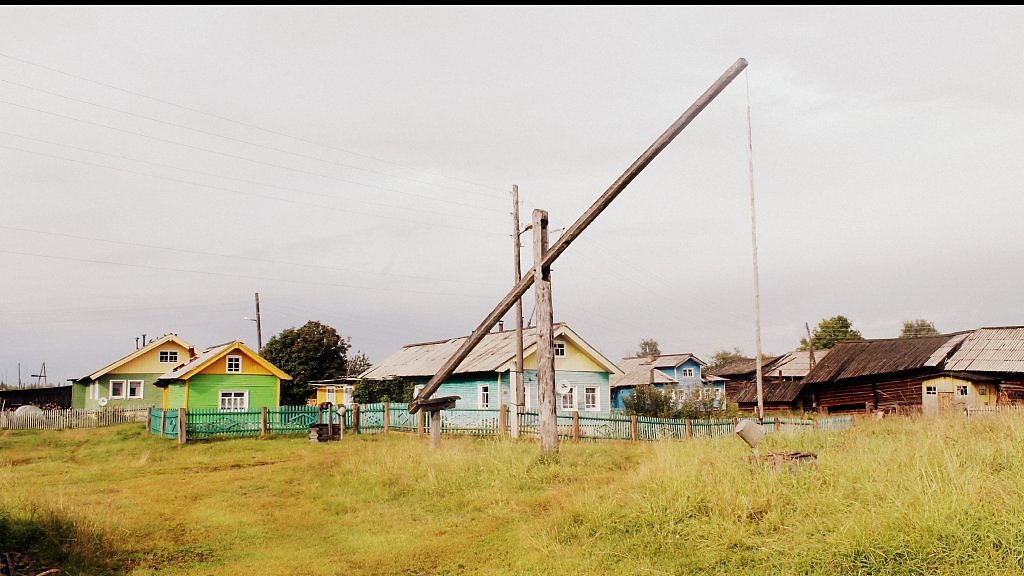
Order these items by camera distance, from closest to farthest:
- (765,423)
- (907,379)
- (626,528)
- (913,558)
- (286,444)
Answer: (913,558) → (626,528) → (286,444) → (765,423) → (907,379)

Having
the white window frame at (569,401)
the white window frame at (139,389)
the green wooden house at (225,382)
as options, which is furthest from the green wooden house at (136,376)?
the white window frame at (569,401)

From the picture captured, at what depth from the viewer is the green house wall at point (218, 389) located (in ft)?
108

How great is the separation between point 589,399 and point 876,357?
18317mm

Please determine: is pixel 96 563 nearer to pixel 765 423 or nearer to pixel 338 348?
pixel 765 423

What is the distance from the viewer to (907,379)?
Result: 124ft

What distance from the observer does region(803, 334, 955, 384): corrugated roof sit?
123ft

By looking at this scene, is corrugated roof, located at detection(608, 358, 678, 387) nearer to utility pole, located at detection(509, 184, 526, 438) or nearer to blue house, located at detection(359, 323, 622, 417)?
blue house, located at detection(359, 323, 622, 417)

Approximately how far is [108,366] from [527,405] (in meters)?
27.9

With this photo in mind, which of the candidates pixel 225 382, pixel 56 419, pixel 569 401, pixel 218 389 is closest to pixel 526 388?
pixel 569 401

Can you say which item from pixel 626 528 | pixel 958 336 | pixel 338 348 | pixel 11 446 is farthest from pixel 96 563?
pixel 958 336

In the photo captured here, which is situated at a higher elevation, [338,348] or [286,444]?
[338,348]

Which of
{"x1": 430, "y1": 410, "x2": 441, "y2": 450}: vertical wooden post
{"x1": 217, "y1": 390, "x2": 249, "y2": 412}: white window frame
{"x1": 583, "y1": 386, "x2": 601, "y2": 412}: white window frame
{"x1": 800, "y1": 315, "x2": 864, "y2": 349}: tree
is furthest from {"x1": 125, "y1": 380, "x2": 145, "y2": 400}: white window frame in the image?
{"x1": 800, "y1": 315, "x2": 864, "y2": 349}: tree

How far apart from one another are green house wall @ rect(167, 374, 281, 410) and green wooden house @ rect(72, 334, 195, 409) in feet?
42.4

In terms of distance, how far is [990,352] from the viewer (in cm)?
3478
